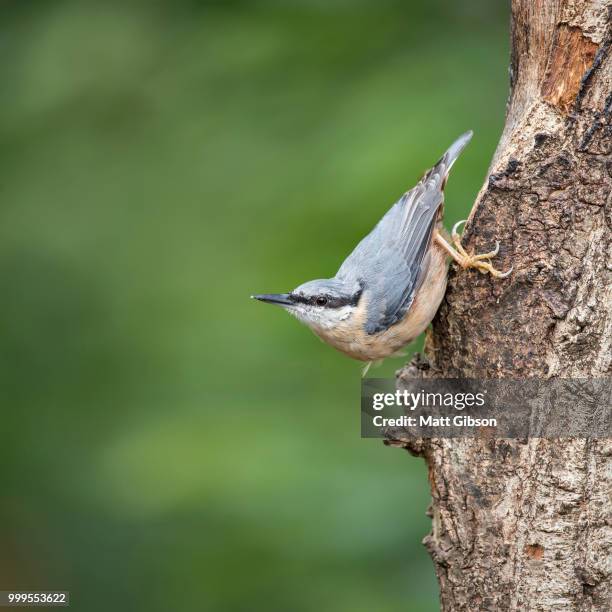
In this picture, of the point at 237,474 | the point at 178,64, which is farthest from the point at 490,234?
the point at 178,64

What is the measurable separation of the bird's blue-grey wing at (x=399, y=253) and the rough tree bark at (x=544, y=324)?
442mm

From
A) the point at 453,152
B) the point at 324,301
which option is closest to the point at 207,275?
the point at 324,301

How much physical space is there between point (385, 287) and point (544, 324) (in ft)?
2.56

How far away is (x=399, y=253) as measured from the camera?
361 cm

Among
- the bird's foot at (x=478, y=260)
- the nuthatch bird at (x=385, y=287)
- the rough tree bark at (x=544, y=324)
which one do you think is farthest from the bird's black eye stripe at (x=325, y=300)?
the rough tree bark at (x=544, y=324)

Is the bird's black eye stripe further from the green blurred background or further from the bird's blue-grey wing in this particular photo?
the green blurred background

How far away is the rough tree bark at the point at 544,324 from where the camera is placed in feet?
9.50

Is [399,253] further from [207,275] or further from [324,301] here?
[207,275]

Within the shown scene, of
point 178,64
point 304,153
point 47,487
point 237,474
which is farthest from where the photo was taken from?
point 178,64

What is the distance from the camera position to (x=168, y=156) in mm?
6457

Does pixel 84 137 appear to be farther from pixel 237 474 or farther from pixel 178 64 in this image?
pixel 237 474

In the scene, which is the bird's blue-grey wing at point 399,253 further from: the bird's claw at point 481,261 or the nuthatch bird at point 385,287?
the bird's claw at point 481,261

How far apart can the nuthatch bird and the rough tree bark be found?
0.41 meters

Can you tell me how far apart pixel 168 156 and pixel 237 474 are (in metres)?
3.18
